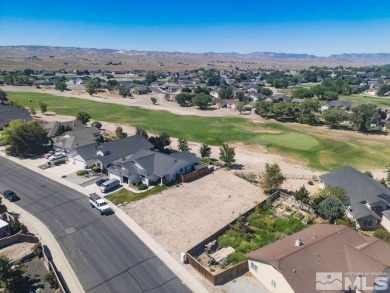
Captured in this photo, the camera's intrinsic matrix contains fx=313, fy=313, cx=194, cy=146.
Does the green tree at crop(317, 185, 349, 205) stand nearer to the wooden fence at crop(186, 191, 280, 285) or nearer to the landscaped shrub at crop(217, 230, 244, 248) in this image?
the landscaped shrub at crop(217, 230, 244, 248)

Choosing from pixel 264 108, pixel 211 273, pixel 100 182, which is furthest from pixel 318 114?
pixel 211 273

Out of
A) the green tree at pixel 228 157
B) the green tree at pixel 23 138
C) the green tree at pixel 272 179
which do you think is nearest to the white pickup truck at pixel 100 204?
the green tree at pixel 272 179

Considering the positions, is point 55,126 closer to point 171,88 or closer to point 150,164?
point 150,164

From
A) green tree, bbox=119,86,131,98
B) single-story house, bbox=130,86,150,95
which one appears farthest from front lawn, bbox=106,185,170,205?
single-story house, bbox=130,86,150,95

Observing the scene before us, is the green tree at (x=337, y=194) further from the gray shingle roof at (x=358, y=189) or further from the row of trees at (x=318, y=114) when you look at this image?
the row of trees at (x=318, y=114)

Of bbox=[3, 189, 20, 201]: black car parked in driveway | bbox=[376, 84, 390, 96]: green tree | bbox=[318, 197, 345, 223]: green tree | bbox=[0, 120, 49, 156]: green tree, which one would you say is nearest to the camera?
bbox=[318, 197, 345, 223]: green tree
